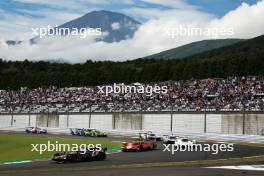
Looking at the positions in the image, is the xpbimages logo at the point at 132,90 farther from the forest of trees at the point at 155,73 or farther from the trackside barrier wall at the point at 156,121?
the forest of trees at the point at 155,73

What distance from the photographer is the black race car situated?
28.7 metres

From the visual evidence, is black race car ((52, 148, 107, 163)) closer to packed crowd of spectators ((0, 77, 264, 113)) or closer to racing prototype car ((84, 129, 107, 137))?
packed crowd of spectators ((0, 77, 264, 113))

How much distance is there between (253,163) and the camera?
26812mm

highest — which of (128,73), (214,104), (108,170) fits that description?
(128,73)

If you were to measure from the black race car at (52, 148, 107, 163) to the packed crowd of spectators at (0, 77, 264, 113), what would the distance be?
27412 millimetres

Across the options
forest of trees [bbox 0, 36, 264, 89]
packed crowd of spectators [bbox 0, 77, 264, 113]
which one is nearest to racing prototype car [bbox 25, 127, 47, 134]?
packed crowd of spectators [bbox 0, 77, 264, 113]

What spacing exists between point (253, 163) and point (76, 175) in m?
10.6

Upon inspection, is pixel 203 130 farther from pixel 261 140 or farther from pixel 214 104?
pixel 261 140

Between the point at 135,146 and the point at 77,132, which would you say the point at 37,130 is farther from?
the point at 135,146

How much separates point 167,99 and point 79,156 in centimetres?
4199

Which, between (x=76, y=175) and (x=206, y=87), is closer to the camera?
(x=76, y=175)

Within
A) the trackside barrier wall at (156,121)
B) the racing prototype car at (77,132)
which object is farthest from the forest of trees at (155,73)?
the racing prototype car at (77,132)

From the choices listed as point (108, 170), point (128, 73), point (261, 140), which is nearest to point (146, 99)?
point (261, 140)

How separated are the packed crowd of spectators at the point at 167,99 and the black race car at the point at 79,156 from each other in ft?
89.9
